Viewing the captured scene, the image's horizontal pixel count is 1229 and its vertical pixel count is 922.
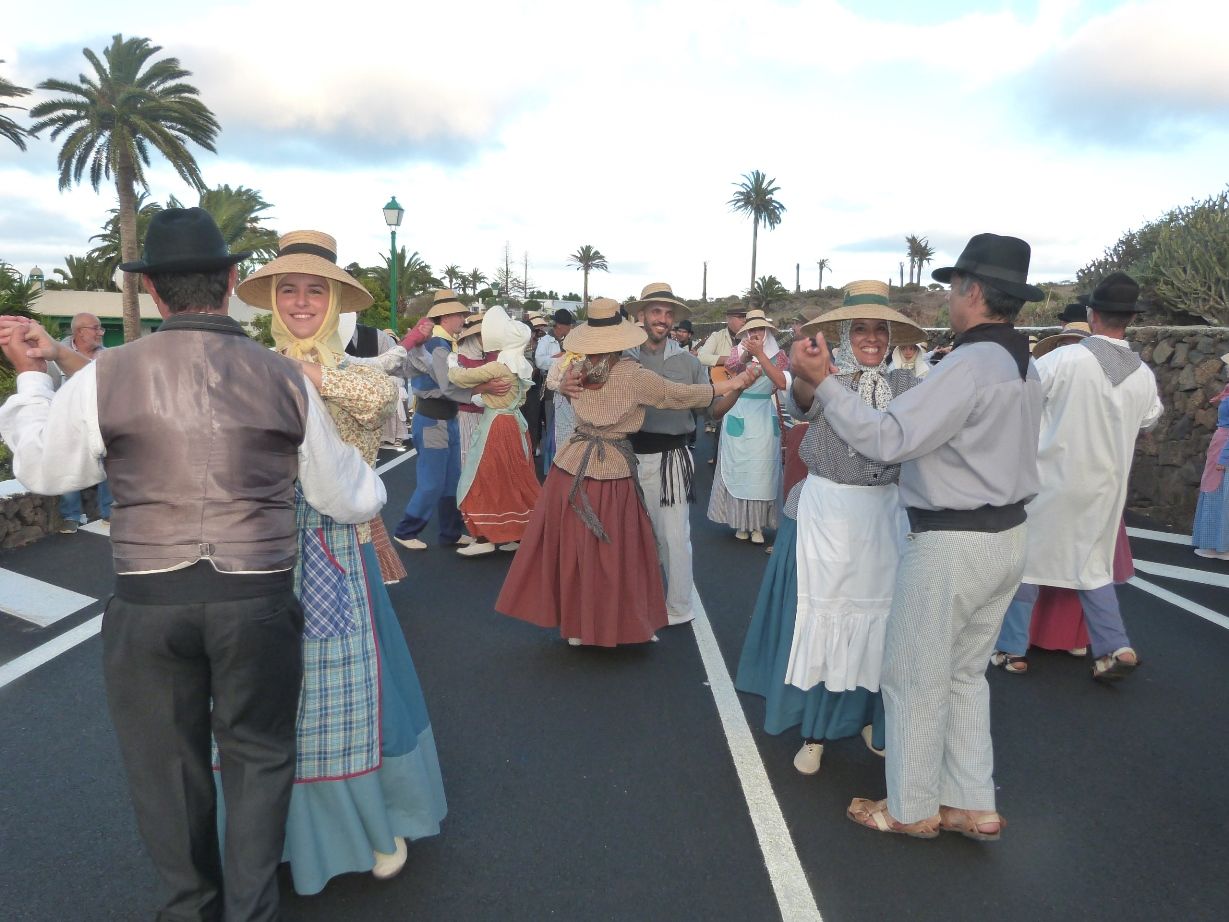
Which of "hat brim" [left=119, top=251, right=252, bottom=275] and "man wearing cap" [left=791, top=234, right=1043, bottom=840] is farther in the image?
"man wearing cap" [left=791, top=234, right=1043, bottom=840]

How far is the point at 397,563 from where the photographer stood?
15.3 ft

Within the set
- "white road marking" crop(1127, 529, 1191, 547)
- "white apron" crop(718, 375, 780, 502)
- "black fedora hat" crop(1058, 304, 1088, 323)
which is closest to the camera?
"black fedora hat" crop(1058, 304, 1088, 323)

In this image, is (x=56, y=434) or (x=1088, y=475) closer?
(x=56, y=434)

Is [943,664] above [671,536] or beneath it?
above

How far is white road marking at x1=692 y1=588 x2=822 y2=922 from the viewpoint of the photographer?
2789mm

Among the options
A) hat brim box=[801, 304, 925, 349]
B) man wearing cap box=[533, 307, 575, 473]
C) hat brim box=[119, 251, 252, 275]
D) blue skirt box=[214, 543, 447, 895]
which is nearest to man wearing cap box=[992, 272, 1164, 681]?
hat brim box=[801, 304, 925, 349]

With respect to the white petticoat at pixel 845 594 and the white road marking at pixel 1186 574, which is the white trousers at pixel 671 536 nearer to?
the white petticoat at pixel 845 594

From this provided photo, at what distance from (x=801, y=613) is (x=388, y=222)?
1481cm

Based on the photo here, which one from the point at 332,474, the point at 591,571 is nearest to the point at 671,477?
the point at 591,571

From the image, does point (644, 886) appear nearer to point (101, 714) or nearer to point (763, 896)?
point (763, 896)

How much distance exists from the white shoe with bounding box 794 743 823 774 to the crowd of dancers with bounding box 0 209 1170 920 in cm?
1

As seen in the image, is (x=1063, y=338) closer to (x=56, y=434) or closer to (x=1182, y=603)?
(x=1182, y=603)

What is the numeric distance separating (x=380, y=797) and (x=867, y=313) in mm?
2561

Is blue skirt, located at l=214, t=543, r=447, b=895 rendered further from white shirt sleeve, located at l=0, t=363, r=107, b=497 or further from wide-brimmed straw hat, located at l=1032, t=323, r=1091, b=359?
wide-brimmed straw hat, located at l=1032, t=323, r=1091, b=359
